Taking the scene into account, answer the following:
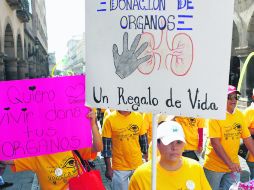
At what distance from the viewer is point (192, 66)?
227 cm

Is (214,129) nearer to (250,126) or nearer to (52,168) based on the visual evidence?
(250,126)

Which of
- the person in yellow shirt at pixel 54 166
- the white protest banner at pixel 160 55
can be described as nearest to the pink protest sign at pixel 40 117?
the person in yellow shirt at pixel 54 166

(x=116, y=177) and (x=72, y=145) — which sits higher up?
(x=72, y=145)

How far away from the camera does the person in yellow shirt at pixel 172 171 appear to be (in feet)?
8.33

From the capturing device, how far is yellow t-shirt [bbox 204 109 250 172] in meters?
3.95

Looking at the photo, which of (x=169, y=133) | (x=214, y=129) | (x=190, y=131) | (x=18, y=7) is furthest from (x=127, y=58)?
(x=18, y=7)

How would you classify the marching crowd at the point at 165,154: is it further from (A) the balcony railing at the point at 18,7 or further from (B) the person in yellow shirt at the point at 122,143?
(A) the balcony railing at the point at 18,7

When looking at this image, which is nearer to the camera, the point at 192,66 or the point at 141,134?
the point at 192,66

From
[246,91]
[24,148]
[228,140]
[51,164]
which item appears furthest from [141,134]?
[246,91]

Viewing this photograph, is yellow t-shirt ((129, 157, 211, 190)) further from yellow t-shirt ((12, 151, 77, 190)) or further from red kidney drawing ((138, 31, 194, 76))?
yellow t-shirt ((12, 151, 77, 190))

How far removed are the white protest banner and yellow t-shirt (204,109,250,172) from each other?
5.66 feet

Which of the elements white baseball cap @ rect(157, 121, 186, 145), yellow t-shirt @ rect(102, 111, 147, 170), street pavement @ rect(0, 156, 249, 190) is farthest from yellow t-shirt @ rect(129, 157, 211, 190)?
street pavement @ rect(0, 156, 249, 190)

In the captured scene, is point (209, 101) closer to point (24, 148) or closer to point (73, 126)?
point (73, 126)

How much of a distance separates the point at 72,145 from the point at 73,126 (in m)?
0.16
